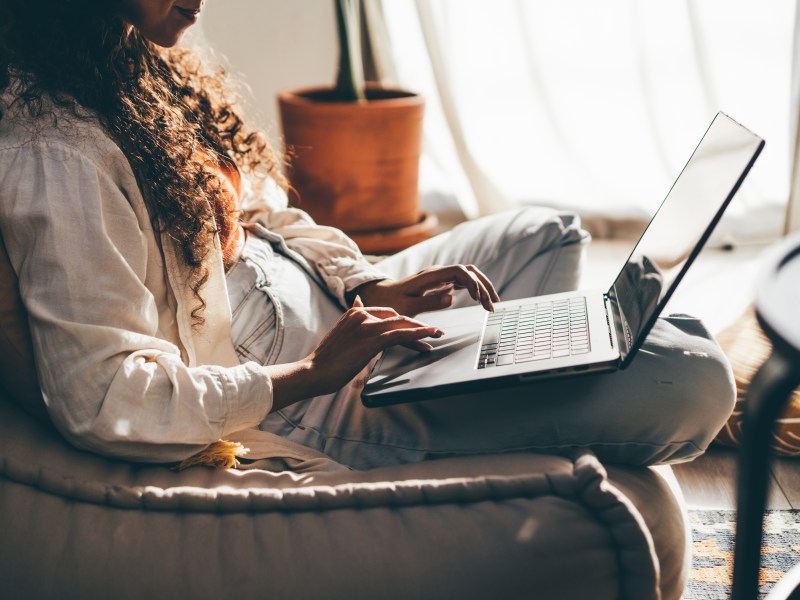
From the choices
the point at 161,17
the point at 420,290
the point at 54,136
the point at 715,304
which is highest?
the point at 161,17

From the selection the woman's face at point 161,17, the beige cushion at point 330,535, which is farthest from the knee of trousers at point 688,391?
the woman's face at point 161,17

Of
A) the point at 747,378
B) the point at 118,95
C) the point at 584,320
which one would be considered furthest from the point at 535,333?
the point at 747,378

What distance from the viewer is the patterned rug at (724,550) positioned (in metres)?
1.16

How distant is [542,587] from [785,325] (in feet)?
1.03

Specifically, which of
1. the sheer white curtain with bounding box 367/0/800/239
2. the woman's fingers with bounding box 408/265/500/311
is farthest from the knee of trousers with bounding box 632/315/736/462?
the sheer white curtain with bounding box 367/0/800/239

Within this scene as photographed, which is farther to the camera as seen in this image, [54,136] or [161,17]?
[161,17]

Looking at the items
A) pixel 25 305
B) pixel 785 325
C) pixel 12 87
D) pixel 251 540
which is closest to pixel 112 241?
pixel 25 305

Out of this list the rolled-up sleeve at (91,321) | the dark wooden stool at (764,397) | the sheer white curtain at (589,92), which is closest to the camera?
the dark wooden stool at (764,397)

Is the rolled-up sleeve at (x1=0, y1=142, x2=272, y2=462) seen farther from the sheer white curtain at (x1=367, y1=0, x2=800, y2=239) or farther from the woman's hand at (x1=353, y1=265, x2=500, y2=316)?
the sheer white curtain at (x1=367, y1=0, x2=800, y2=239)

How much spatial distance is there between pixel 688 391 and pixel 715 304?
1390 millimetres

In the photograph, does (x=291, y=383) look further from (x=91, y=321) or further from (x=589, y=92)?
(x=589, y=92)

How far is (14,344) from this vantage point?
2.94 feet

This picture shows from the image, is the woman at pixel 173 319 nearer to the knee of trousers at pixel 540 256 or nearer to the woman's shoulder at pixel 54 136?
the woman's shoulder at pixel 54 136

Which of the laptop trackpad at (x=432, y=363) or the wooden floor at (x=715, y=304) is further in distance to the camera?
the wooden floor at (x=715, y=304)
